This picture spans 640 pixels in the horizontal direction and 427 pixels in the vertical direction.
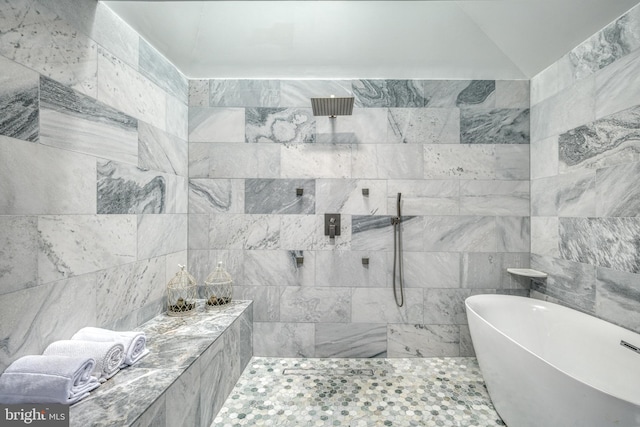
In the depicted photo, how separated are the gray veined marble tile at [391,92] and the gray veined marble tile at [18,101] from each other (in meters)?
2.02

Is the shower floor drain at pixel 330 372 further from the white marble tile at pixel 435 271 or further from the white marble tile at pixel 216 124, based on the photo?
the white marble tile at pixel 216 124

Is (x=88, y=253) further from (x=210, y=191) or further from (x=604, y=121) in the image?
(x=604, y=121)

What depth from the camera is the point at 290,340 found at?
230cm

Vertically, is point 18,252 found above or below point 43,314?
above

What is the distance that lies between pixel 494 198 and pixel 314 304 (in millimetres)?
1824

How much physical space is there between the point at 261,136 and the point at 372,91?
1051 millimetres

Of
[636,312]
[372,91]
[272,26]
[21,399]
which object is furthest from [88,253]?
[636,312]

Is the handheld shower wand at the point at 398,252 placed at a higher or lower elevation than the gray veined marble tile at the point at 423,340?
higher

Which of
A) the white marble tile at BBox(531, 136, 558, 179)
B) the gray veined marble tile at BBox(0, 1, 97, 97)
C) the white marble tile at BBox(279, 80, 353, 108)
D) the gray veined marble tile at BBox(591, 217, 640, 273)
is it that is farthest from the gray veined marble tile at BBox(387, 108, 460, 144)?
the gray veined marble tile at BBox(0, 1, 97, 97)

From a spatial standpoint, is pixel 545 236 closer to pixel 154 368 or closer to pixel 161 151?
pixel 154 368

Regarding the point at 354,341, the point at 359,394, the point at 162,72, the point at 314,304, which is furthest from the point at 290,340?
the point at 162,72

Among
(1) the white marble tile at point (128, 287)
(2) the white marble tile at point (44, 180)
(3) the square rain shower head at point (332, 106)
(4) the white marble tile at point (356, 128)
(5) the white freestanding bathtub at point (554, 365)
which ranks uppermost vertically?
(3) the square rain shower head at point (332, 106)

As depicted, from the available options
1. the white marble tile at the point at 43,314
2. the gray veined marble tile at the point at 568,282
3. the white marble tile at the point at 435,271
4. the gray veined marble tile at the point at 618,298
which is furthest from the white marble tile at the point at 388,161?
the white marble tile at the point at 43,314

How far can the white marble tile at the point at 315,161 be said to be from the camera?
90.9 inches
